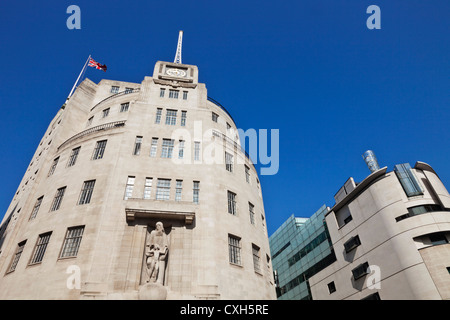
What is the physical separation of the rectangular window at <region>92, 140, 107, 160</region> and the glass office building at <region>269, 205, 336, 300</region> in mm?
35451

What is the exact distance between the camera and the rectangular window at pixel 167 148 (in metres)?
30.1

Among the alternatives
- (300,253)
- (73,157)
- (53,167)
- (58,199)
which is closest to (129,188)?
(58,199)

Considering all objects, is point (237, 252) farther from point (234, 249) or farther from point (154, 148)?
point (154, 148)

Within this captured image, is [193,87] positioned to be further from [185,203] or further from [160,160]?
[185,203]

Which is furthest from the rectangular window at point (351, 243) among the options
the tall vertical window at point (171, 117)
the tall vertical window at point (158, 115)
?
the tall vertical window at point (158, 115)

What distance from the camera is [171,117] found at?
33812 mm

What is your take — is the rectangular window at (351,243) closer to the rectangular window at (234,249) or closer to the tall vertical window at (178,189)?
the rectangular window at (234,249)

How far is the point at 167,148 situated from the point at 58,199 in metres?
11.7

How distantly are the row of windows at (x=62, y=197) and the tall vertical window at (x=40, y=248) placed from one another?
2.69m

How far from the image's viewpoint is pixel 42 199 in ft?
95.8

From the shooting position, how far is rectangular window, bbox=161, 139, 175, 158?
3006 cm
